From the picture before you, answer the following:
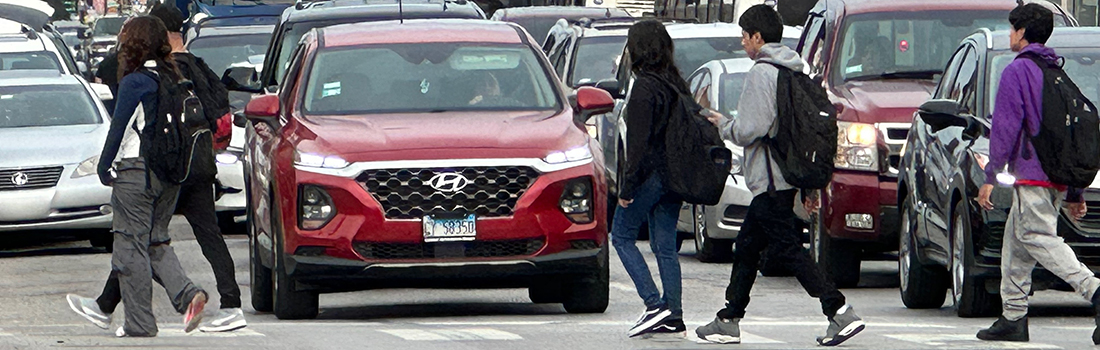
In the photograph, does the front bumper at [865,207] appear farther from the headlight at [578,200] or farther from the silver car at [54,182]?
the silver car at [54,182]

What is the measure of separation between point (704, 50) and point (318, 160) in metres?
9.17

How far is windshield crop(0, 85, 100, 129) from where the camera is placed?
20.3m

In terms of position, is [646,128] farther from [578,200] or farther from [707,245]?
[707,245]

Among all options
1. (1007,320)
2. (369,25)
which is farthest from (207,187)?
(1007,320)

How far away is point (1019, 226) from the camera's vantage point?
11.4 meters

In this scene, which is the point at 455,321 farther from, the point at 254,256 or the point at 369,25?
A: the point at 369,25

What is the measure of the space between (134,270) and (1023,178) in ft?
13.2

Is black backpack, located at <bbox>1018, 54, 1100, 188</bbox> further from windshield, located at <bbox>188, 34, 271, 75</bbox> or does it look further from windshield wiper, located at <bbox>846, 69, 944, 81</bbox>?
windshield, located at <bbox>188, 34, 271, 75</bbox>

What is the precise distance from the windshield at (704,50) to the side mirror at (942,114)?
867cm

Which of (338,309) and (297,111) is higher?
(297,111)

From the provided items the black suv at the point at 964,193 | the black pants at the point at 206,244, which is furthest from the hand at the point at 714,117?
the black pants at the point at 206,244

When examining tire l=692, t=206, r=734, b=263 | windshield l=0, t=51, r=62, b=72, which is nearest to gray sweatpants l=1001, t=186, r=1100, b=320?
tire l=692, t=206, r=734, b=263

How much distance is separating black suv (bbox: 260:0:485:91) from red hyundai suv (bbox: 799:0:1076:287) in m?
3.98

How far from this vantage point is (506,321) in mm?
12797
